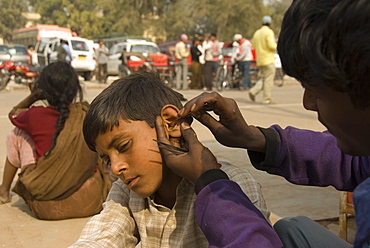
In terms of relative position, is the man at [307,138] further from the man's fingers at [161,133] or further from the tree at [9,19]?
the tree at [9,19]

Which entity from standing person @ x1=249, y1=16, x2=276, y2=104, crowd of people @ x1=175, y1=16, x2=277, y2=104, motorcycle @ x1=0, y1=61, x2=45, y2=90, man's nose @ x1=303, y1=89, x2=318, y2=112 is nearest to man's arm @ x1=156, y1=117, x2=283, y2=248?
man's nose @ x1=303, y1=89, x2=318, y2=112

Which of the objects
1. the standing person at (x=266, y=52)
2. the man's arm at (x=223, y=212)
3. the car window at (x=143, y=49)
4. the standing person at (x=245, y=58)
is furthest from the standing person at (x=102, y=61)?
the man's arm at (x=223, y=212)

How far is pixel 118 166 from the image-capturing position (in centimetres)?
192

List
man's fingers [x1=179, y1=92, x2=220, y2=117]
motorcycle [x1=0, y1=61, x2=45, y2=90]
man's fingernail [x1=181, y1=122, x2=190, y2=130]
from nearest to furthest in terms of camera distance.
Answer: man's fingers [x1=179, y1=92, x2=220, y2=117], man's fingernail [x1=181, y1=122, x2=190, y2=130], motorcycle [x1=0, y1=61, x2=45, y2=90]

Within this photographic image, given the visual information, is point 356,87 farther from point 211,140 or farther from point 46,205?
point 211,140

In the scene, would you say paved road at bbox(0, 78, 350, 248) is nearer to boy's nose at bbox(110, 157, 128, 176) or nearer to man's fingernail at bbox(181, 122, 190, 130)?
boy's nose at bbox(110, 157, 128, 176)

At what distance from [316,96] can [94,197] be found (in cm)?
281

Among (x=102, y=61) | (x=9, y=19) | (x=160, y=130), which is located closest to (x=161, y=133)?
(x=160, y=130)

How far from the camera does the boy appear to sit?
1.92 meters

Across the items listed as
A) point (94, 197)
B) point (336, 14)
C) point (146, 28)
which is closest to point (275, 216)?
point (94, 197)

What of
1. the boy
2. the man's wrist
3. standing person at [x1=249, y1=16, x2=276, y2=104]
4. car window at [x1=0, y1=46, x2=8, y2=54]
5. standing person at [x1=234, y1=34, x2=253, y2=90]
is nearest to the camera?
the man's wrist

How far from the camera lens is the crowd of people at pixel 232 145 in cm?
107

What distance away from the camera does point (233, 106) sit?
184 centimetres

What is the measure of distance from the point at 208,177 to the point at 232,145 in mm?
447
